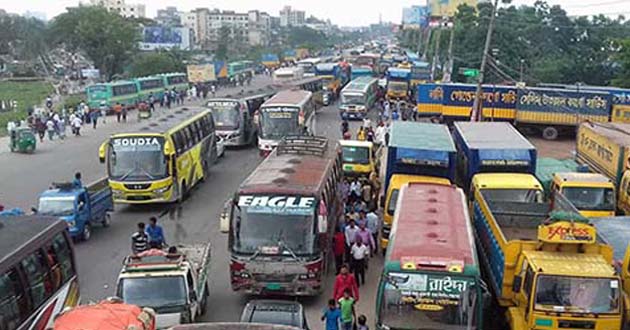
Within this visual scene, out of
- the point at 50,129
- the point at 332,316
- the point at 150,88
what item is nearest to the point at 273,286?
the point at 332,316

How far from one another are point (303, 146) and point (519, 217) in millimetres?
6380

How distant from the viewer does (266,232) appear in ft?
46.1

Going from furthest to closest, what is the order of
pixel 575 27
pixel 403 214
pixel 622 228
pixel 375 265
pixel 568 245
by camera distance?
pixel 575 27, pixel 375 265, pixel 622 228, pixel 403 214, pixel 568 245

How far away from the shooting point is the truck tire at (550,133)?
40531 mm

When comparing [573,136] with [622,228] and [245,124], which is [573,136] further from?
[622,228]

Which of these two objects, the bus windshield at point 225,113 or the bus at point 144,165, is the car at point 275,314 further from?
the bus windshield at point 225,113

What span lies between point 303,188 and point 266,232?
1.24 meters

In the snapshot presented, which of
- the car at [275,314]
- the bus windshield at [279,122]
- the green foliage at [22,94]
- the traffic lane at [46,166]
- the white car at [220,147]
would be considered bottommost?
the green foliage at [22,94]

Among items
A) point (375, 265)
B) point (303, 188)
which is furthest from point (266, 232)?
point (375, 265)

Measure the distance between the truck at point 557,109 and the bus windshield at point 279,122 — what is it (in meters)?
15.6

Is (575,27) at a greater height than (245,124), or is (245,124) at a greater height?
(575,27)

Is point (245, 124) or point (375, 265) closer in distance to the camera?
point (375, 265)

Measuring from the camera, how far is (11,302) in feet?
33.0

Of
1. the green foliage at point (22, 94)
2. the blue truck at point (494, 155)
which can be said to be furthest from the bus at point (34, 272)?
the green foliage at point (22, 94)
